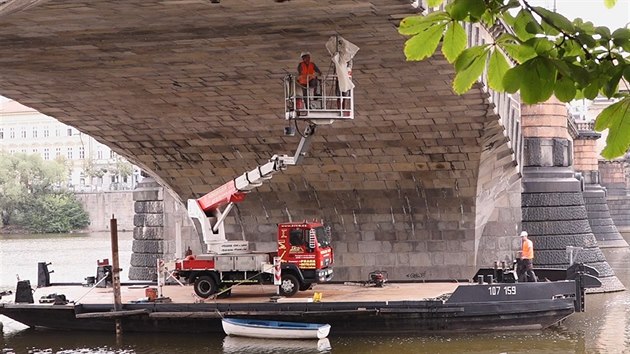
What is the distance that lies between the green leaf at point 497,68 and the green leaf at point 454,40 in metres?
0.13

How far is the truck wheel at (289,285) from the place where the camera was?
23.0m

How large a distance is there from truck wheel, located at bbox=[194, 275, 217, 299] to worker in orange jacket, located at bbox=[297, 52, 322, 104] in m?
4.92

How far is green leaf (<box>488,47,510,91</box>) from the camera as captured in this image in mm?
4039

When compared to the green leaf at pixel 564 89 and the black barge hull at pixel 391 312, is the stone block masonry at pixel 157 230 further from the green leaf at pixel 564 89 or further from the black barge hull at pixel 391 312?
the green leaf at pixel 564 89

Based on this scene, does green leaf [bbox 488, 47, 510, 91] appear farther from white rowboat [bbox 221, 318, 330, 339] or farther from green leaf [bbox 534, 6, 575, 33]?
white rowboat [bbox 221, 318, 330, 339]

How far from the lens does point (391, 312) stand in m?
21.8

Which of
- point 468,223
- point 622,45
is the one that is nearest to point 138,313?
point 468,223

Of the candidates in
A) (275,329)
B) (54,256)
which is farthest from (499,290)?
(54,256)

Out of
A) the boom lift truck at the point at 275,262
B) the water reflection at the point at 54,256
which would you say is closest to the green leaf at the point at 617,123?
the boom lift truck at the point at 275,262

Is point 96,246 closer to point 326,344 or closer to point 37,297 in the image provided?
point 37,297

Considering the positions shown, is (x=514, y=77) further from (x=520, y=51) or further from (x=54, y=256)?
(x=54, y=256)

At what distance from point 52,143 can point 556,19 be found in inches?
4186

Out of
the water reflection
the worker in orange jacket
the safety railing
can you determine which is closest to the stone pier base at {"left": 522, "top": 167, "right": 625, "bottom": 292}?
the safety railing

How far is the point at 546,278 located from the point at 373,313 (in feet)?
18.7
